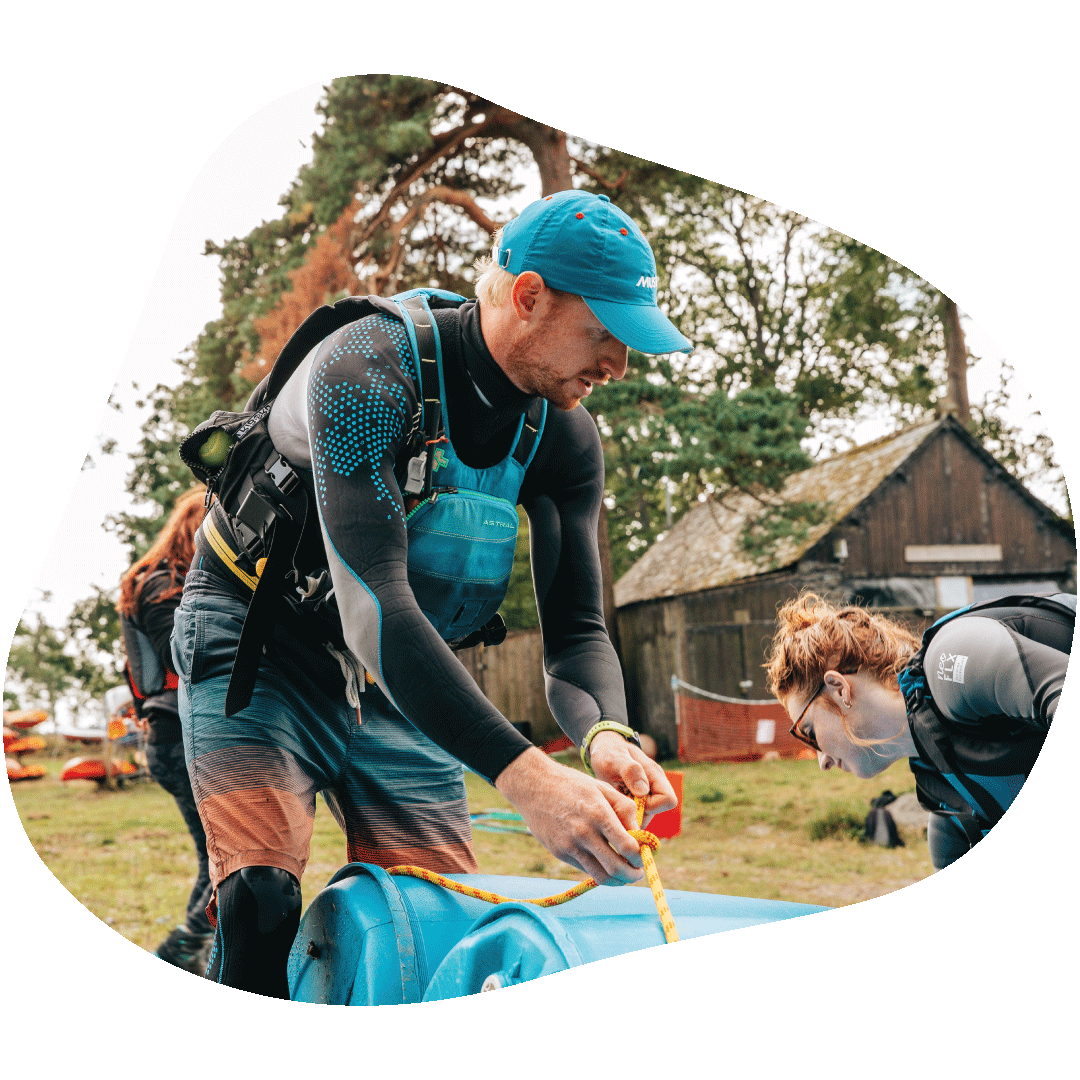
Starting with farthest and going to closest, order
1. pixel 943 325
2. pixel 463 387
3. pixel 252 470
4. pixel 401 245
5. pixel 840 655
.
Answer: pixel 401 245 < pixel 943 325 < pixel 840 655 < pixel 252 470 < pixel 463 387

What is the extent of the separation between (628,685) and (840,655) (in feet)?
1.28

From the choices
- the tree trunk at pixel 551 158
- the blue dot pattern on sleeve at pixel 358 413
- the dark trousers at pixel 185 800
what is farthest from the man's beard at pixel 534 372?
the dark trousers at pixel 185 800

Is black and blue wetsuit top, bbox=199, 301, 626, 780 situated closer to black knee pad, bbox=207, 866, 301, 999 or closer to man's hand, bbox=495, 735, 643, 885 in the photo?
man's hand, bbox=495, 735, 643, 885

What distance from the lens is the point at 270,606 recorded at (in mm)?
1551

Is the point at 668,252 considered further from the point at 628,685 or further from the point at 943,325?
the point at 628,685

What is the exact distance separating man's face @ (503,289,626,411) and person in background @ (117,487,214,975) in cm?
76

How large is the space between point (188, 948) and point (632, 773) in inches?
43.3

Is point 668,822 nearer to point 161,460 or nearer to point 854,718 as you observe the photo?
point 854,718

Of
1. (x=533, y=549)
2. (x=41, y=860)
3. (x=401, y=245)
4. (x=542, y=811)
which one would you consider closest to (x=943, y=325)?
(x=533, y=549)

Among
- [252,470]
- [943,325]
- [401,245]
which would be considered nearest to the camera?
[252,470]

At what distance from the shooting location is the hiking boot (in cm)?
184

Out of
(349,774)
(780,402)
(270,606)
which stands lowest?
(349,774)

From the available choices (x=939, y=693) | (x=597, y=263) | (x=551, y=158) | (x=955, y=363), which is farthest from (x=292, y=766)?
(x=955, y=363)

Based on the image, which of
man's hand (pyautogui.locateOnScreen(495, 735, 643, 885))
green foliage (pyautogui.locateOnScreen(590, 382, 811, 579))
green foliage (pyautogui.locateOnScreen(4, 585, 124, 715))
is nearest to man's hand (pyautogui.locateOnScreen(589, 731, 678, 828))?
man's hand (pyautogui.locateOnScreen(495, 735, 643, 885))
